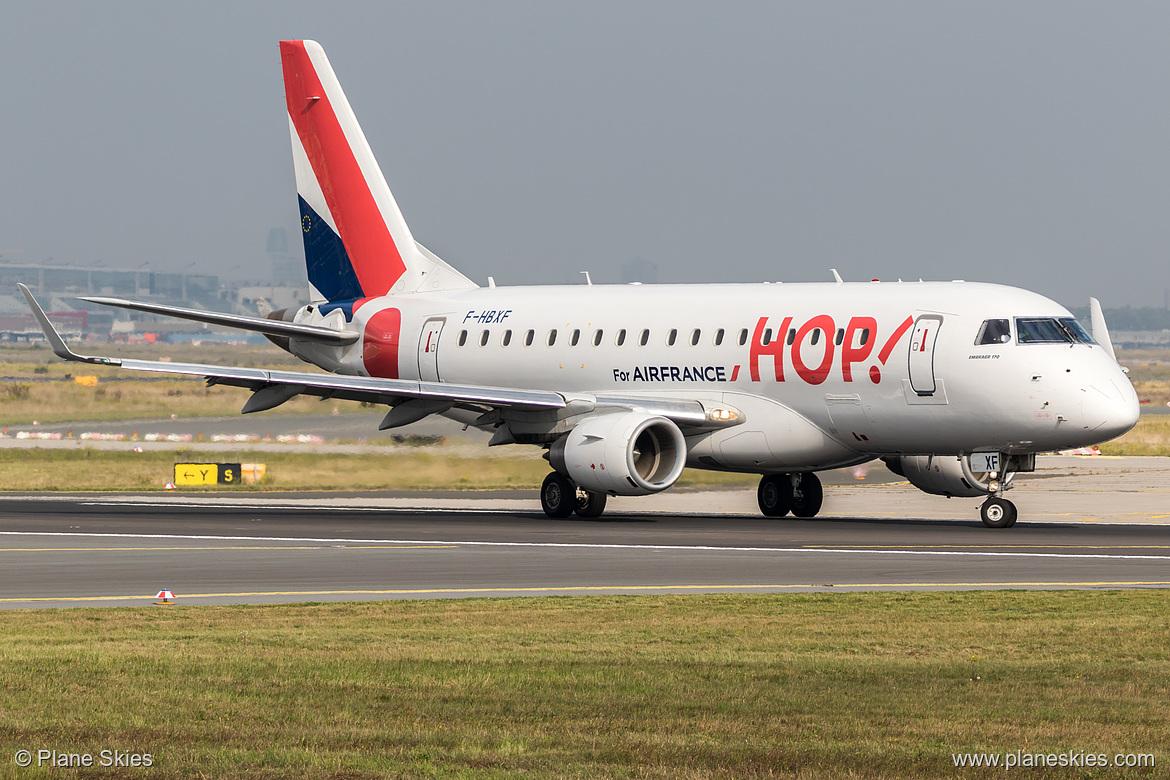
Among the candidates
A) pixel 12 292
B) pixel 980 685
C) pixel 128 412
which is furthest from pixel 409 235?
pixel 12 292

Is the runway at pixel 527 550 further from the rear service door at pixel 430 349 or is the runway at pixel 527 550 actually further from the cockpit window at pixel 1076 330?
the cockpit window at pixel 1076 330

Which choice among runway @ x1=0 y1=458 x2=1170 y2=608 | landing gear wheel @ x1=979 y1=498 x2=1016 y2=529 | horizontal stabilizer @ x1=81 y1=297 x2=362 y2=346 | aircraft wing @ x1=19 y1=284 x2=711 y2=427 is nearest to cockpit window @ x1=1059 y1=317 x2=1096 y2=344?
landing gear wheel @ x1=979 y1=498 x2=1016 y2=529

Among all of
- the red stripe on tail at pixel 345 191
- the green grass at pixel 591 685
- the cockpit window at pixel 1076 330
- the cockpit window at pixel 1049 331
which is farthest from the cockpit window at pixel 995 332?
the red stripe on tail at pixel 345 191

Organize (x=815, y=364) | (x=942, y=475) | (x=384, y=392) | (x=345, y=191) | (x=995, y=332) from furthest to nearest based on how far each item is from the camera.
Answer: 1. (x=345, y=191)
2. (x=384, y=392)
3. (x=942, y=475)
4. (x=815, y=364)
5. (x=995, y=332)

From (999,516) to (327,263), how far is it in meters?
19.1

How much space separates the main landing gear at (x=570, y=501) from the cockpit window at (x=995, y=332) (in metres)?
8.02

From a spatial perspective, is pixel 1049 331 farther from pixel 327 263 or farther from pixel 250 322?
pixel 327 263

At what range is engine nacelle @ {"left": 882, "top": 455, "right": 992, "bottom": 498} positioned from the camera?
105ft

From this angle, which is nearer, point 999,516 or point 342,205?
point 999,516

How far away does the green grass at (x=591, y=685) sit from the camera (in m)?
9.52

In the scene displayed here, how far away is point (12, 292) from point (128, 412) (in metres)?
140

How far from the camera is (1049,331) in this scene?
95.6 ft

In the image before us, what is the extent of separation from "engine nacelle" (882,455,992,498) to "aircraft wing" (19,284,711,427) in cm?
422

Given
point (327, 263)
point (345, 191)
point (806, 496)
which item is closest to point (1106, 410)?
point (806, 496)
